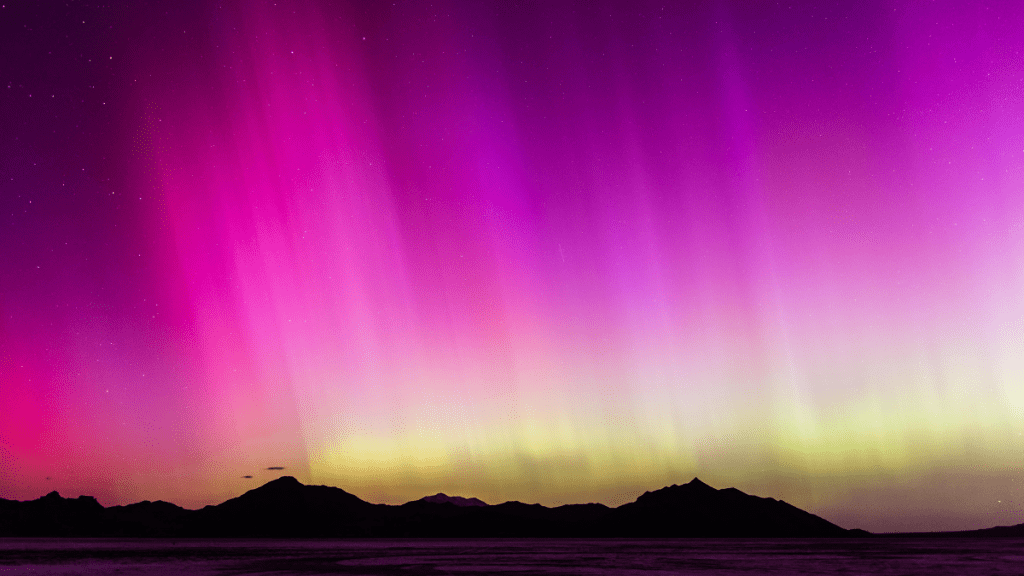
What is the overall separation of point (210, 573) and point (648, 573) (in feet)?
88.5

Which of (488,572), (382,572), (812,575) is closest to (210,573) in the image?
(382,572)

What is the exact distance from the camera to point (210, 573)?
145 feet

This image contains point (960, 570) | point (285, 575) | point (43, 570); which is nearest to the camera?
point (285, 575)

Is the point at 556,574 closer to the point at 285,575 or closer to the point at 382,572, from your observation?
the point at 382,572

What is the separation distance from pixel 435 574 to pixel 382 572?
6.42 metres

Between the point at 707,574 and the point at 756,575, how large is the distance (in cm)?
327

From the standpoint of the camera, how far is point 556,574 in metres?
42.4

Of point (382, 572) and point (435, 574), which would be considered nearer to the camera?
point (435, 574)

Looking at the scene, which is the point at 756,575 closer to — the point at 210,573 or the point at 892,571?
the point at 892,571

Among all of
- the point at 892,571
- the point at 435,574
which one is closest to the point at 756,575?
the point at 892,571

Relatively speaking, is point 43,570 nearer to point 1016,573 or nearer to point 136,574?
point 136,574

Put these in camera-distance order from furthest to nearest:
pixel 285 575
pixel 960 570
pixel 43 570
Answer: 1. pixel 960 570
2. pixel 43 570
3. pixel 285 575

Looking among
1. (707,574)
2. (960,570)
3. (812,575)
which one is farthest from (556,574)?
(960,570)

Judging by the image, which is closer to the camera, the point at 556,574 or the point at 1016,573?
the point at 556,574
